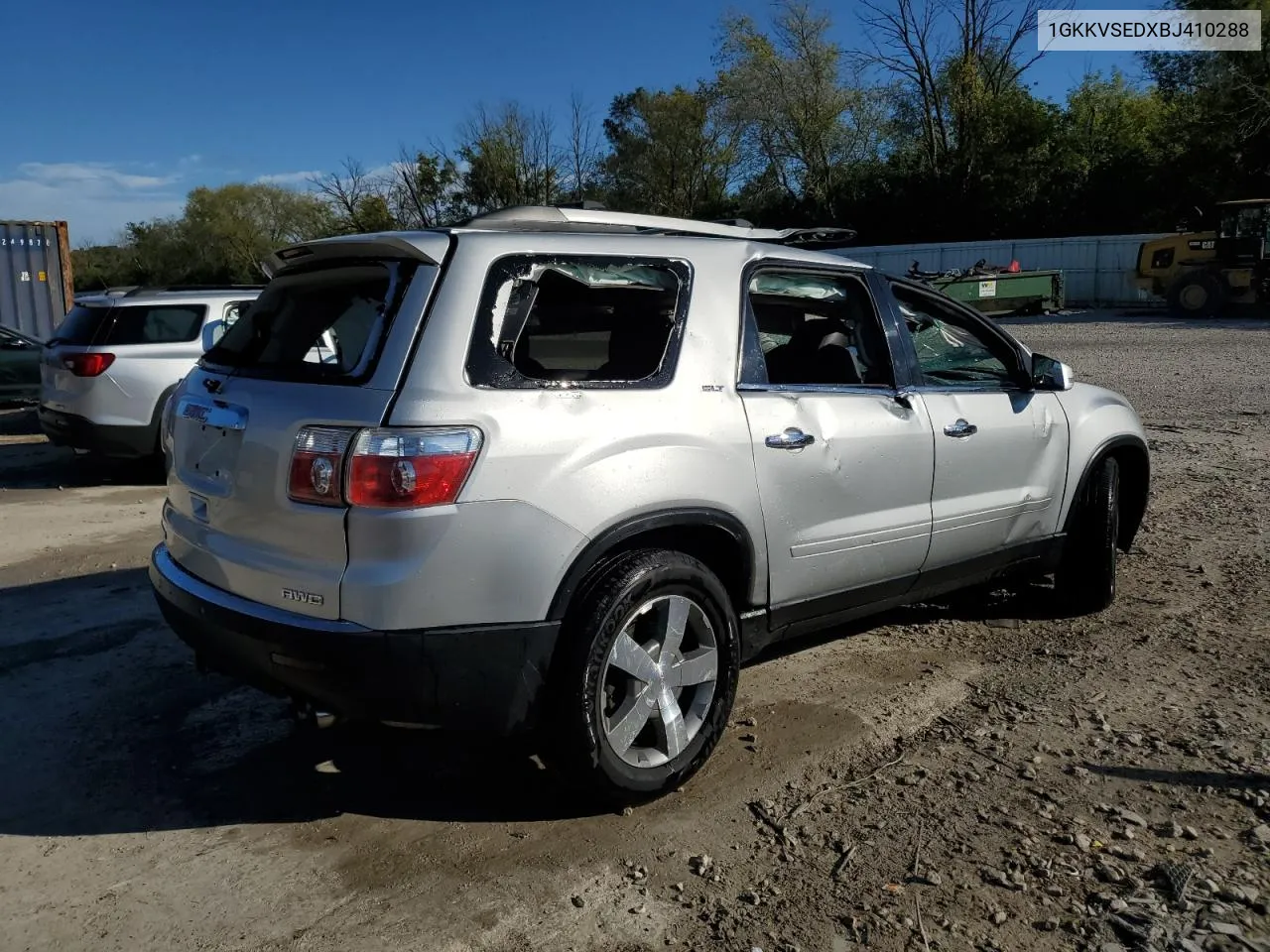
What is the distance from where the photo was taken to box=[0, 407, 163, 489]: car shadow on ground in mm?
9656

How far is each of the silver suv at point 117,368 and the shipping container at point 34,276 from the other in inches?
381

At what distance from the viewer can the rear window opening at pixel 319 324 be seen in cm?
313

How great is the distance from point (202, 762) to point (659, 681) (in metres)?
1.74

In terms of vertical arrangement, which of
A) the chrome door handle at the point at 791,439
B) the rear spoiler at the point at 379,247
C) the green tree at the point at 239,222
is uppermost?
the green tree at the point at 239,222

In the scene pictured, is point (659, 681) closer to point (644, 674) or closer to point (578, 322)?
point (644, 674)

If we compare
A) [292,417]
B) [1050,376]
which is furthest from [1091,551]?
[292,417]

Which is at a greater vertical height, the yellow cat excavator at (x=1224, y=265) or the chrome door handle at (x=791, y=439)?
the yellow cat excavator at (x=1224, y=265)

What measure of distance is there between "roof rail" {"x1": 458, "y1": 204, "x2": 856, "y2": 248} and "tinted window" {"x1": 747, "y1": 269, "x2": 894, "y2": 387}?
0.26 m

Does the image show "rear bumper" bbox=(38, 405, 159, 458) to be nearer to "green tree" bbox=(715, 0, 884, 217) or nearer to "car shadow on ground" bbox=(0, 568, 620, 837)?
"car shadow on ground" bbox=(0, 568, 620, 837)

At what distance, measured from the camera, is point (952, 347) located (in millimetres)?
4879

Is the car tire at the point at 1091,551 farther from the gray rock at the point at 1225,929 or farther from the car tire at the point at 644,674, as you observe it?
the gray rock at the point at 1225,929

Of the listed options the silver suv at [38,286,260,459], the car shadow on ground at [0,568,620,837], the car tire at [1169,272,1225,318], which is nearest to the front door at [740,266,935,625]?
the car shadow on ground at [0,568,620,837]

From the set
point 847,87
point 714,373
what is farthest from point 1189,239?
point 714,373

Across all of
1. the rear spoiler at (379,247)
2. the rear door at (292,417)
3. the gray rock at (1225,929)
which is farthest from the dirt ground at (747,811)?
the rear spoiler at (379,247)
